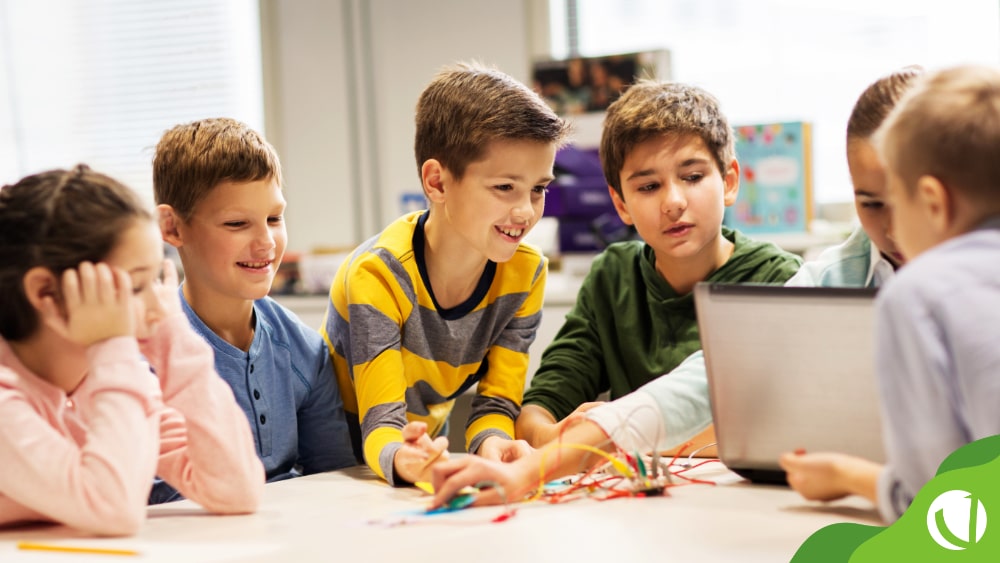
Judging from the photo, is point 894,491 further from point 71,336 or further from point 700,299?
point 71,336

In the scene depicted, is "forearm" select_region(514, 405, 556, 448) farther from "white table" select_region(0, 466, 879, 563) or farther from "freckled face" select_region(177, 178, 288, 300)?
"freckled face" select_region(177, 178, 288, 300)

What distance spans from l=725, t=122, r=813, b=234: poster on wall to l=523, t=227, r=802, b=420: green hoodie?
131 cm

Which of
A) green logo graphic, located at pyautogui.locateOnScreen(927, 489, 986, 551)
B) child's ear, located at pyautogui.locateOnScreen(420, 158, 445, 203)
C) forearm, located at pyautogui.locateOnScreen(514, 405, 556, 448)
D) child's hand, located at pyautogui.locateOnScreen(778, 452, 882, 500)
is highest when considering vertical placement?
child's ear, located at pyautogui.locateOnScreen(420, 158, 445, 203)

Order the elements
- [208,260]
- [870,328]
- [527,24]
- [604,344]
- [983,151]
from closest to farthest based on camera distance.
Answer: [983,151] → [870,328] → [208,260] → [604,344] → [527,24]

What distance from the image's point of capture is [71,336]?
100cm

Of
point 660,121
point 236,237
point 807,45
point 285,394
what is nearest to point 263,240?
point 236,237

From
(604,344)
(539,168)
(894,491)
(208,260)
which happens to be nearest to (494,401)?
(604,344)

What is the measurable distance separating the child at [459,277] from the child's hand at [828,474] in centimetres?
51

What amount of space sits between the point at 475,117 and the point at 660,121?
325 millimetres

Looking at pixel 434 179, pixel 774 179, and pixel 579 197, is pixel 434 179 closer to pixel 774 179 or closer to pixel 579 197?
pixel 579 197

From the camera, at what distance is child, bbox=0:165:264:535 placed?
3.16ft

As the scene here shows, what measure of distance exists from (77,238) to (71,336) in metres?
0.10

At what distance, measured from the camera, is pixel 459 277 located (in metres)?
1.56

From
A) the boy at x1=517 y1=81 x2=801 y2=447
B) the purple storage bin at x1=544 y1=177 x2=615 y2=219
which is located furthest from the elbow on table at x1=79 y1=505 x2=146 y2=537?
the purple storage bin at x1=544 y1=177 x2=615 y2=219
